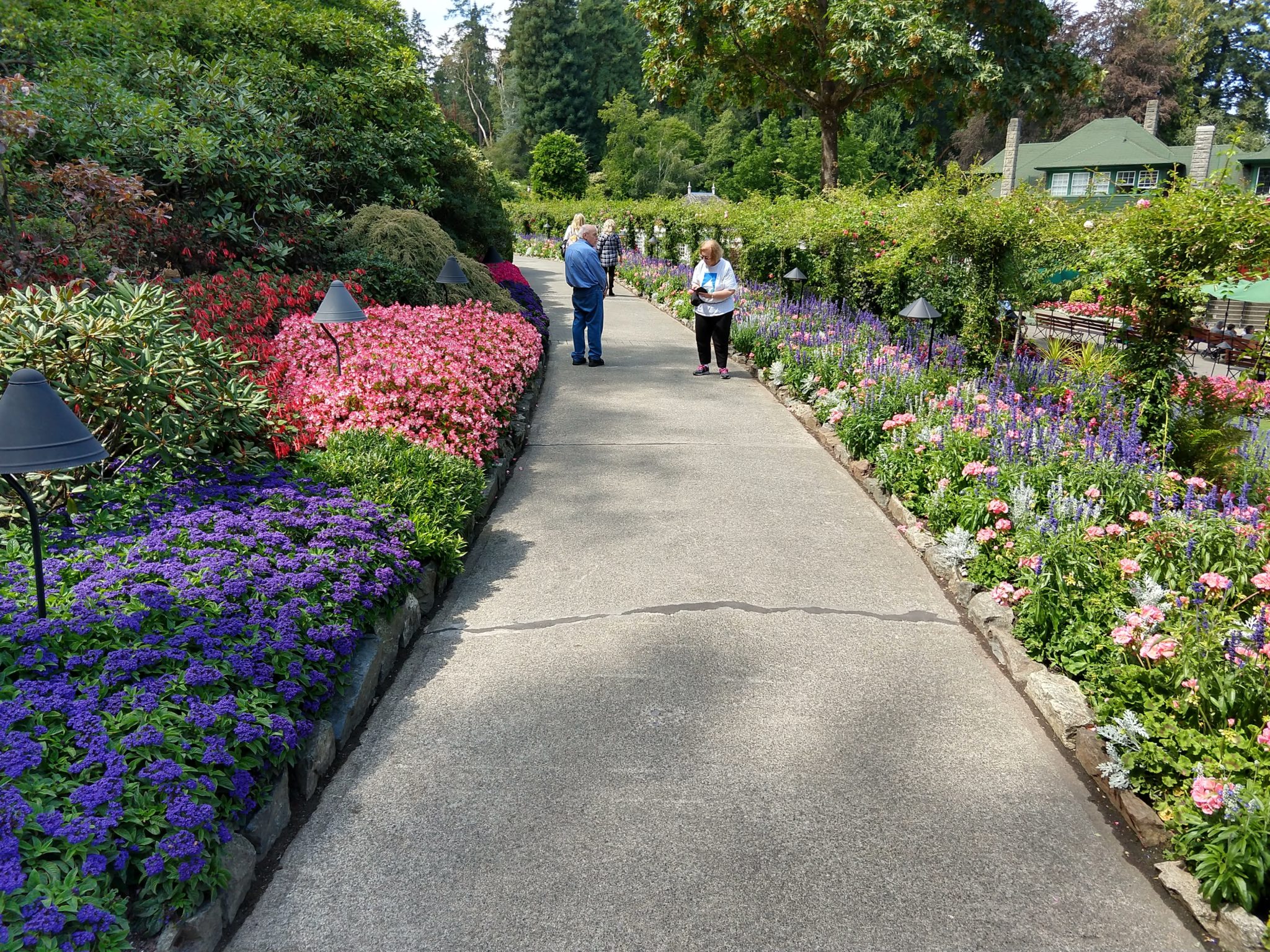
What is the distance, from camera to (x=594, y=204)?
103 feet

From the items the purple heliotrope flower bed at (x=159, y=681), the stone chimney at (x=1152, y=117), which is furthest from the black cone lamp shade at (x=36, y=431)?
the stone chimney at (x=1152, y=117)

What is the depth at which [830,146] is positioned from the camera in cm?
1978

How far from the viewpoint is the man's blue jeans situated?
1063cm

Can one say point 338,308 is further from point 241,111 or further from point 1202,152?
point 1202,152

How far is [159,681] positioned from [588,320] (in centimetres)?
857

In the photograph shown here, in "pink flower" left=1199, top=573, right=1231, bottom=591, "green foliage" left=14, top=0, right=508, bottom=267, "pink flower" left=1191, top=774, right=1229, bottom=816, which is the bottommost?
"pink flower" left=1191, top=774, right=1229, bottom=816

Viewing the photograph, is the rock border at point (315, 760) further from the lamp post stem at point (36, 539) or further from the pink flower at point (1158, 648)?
the pink flower at point (1158, 648)

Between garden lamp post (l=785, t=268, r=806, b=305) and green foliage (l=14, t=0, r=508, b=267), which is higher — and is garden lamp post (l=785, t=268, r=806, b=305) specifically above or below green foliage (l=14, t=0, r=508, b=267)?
below

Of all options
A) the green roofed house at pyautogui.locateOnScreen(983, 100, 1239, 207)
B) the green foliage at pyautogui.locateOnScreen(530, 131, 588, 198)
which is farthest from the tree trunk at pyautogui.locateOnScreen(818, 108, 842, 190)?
the green roofed house at pyautogui.locateOnScreen(983, 100, 1239, 207)

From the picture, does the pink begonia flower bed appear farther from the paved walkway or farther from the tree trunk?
the tree trunk

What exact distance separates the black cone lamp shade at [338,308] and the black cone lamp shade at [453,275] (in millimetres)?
3589

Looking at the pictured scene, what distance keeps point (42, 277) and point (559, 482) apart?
4.16m

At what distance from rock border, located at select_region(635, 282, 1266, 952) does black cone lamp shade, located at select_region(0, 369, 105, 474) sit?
12.8 ft

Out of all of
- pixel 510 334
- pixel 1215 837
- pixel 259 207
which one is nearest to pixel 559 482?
pixel 510 334
